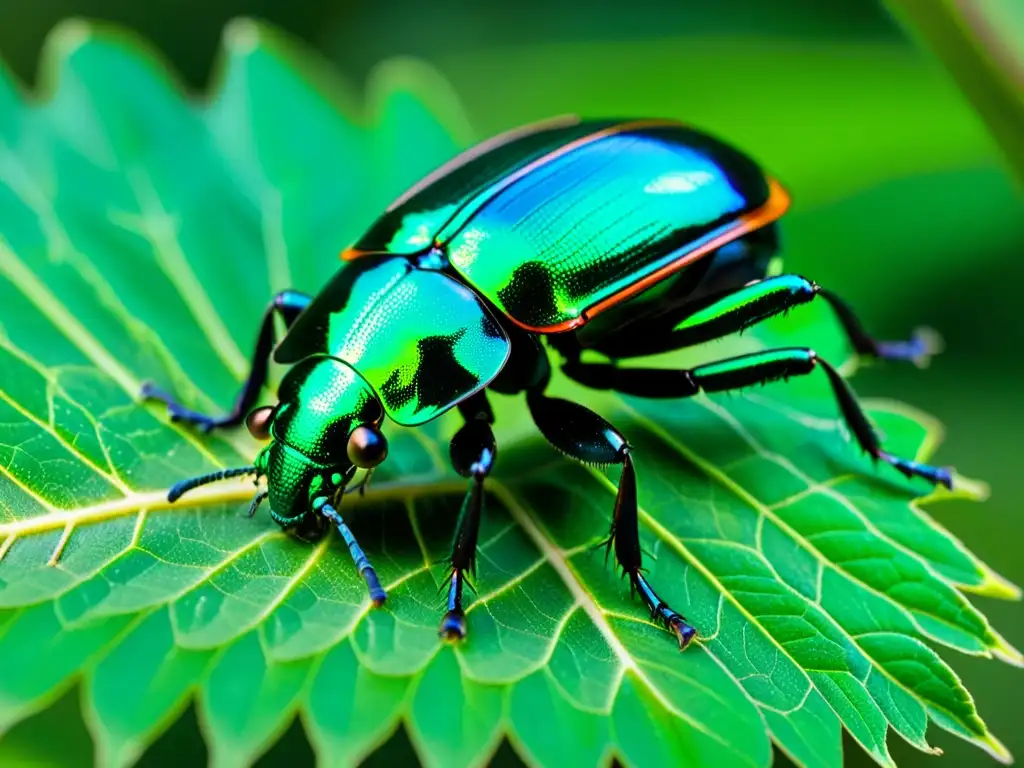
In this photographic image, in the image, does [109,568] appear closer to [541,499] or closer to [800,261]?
[541,499]

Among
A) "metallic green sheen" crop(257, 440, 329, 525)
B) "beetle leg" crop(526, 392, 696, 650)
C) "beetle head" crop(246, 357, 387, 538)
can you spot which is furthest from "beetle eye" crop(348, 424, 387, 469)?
"beetle leg" crop(526, 392, 696, 650)

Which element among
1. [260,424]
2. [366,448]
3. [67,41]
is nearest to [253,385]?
[260,424]

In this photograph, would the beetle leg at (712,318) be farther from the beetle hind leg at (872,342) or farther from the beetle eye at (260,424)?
the beetle eye at (260,424)

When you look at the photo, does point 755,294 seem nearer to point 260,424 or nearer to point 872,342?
point 872,342

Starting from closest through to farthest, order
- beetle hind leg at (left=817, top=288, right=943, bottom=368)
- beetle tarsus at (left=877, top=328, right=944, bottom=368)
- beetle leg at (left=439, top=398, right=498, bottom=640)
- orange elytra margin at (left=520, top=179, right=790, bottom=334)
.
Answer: beetle leg at (left=439, top=398, right=498, bottom=640), orange elytra margin at (left=520, top=179, right=790, bottom=334), beetle hind leg at (left=817, top=288, right=943, bottom=368), beetle tarsus at (left=877, top=328, right=944, bottom=368)

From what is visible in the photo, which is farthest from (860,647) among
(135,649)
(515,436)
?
(135,649)

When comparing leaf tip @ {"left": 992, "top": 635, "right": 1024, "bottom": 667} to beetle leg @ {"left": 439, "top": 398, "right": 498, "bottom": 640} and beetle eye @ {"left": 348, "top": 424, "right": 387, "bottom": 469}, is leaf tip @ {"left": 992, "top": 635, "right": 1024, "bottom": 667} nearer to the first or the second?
beetle leg @ {"left": 439, "top": 398, "right": 498, "bottom": 640}

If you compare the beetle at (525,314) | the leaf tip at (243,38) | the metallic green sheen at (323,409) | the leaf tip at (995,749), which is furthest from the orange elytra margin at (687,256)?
the leaf tip at (243,38)
